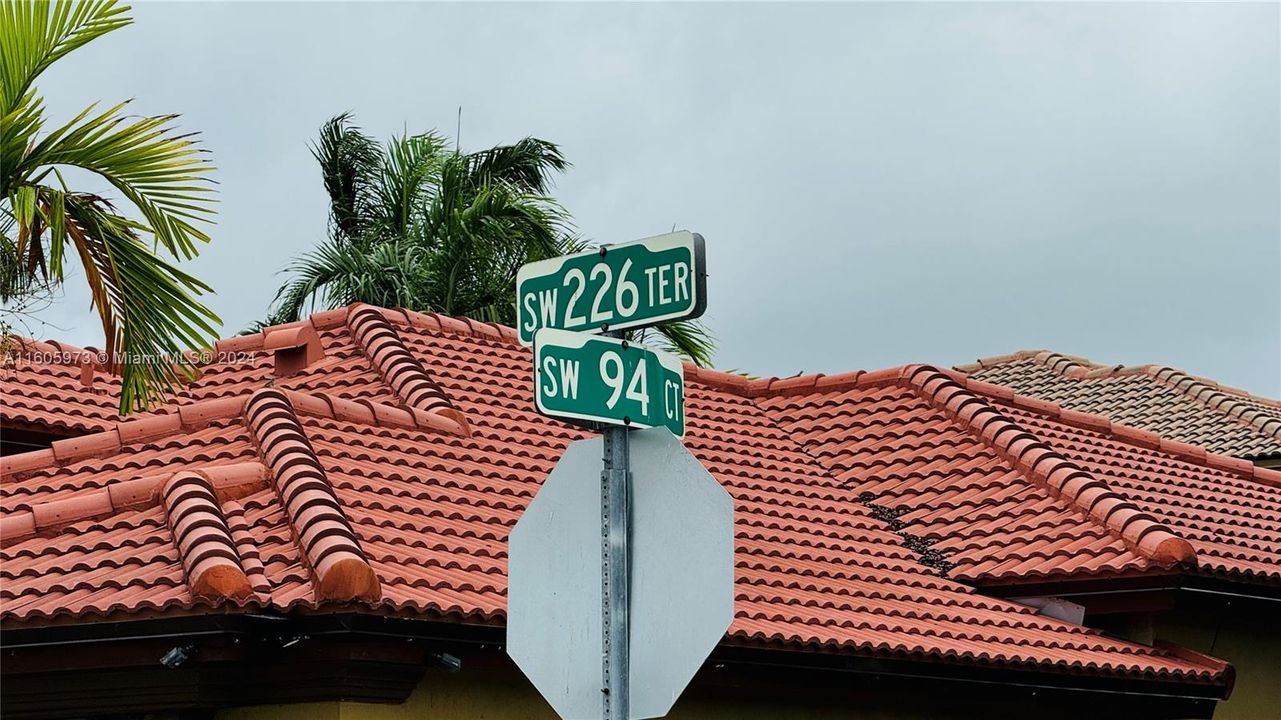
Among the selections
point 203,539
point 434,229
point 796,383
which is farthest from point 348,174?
point 203,539

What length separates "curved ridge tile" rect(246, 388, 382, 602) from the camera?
7.39 metres

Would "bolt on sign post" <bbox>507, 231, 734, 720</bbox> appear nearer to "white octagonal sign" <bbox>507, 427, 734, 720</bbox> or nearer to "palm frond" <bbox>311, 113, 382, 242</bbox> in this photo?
"white octagonal sign" <bbox>507, 427, 734, 720</bbox>

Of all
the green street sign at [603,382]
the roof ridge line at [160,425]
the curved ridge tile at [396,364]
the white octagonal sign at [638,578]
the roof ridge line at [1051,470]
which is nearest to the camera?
the white octagonal sign at [638,578]

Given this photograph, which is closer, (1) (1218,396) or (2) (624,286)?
(2) (624,286)

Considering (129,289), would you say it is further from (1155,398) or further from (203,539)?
(1155,398)

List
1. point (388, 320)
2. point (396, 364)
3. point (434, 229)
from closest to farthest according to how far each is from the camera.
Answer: point (396, 364), point (388, 320), point (434, 229)

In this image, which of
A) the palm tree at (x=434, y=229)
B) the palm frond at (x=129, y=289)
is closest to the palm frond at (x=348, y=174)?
the palm tree at (x=434, y=229)

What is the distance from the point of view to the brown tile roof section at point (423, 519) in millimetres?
7988

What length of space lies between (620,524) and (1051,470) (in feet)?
30.6

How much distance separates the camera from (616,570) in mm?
4320

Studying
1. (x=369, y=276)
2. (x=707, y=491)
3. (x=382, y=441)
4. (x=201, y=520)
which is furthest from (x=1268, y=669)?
(x=369, y=276)

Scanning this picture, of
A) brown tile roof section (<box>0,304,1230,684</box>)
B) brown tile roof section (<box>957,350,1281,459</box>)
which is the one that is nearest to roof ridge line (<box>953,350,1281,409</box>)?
brown tile roof section (<box>957,350,1281,459</box>)

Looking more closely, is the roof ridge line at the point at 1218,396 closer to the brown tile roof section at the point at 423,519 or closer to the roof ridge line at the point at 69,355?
the brown tile roof section at the point at 423,519

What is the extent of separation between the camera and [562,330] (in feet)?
14.9
